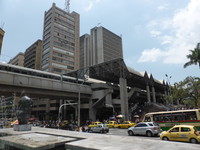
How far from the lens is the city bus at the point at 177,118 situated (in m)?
17.9

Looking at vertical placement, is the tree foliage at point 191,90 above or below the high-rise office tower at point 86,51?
below

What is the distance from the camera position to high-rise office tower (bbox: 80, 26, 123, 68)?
415 feet

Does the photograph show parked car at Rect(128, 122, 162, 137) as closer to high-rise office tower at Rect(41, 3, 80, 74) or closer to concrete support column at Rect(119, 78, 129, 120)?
concrete support column at Rect(119, 78, 129, 120)

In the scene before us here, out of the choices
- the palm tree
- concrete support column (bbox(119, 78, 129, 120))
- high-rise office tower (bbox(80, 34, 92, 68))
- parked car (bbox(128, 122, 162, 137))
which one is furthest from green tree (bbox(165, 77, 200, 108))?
high-rise office tower (bbox(80, 34, 92, 68))

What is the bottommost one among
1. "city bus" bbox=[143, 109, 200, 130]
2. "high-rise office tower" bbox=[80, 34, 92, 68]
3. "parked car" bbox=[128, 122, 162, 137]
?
"parked car" bbox=[128, 122, 162, 137]

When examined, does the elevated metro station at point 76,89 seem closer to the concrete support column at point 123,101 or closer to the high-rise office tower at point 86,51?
the concrete support column at point 123,101

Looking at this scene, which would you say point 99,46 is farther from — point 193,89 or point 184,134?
point 184,134

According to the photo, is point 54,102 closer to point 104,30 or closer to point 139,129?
point 139,129

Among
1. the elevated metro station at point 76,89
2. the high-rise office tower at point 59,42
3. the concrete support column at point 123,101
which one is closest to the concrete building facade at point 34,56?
the high-rise office tower at point 59,42

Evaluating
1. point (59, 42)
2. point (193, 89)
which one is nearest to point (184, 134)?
point (193, 89)

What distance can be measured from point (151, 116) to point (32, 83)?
26.0 meters

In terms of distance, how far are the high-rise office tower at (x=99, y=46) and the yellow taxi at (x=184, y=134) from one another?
11181 centimetres

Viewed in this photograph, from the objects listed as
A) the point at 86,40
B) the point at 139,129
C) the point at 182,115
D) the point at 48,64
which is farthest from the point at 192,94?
the point at 86,40

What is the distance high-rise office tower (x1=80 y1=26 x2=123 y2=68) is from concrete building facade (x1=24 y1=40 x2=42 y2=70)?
154ft
